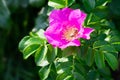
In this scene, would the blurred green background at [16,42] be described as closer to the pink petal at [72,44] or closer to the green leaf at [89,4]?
the green leaf at [89,4]

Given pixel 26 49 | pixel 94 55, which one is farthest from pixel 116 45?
pixel 26 49

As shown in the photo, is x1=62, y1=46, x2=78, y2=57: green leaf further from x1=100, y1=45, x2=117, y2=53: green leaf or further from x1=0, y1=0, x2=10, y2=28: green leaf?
x1=0, y1=0, x2=10, y2=28: green leaf

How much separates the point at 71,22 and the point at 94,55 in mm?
158

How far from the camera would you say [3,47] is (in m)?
2.46

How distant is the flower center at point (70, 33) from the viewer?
58.5 inches

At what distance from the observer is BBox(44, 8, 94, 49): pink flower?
1.46 m

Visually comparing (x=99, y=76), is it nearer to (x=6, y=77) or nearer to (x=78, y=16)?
(x=78, y=16)

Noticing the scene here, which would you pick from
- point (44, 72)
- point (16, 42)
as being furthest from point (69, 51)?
point (16, 42)

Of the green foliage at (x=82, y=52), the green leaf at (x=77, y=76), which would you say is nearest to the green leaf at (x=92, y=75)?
the green foliage at (x=82, y=52)

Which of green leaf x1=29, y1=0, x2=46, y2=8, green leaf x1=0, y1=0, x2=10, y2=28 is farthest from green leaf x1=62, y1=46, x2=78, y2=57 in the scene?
green leaf x1=0, y1=0, x2=10, y2=28

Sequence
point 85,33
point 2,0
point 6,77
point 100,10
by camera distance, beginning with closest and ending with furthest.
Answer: point 85,33 → point 100,10 → point 2,0 → point 6,77

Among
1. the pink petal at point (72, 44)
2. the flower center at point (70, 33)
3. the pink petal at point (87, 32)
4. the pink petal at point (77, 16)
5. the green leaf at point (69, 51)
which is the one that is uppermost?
the pink petal at point (77, 16)

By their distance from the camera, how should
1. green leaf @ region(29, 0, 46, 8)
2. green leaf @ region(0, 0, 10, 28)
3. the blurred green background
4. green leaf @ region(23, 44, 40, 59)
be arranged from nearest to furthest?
green leaf @ region(23, 44, 40, 59) → green leaf @ region(29, 0, 46, 8) → green leaf @ region(0, 0, 10, 28) → the blurred green background

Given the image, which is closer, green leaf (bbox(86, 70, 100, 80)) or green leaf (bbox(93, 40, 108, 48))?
green leaf (bbox(93, 40, 108, 48))
